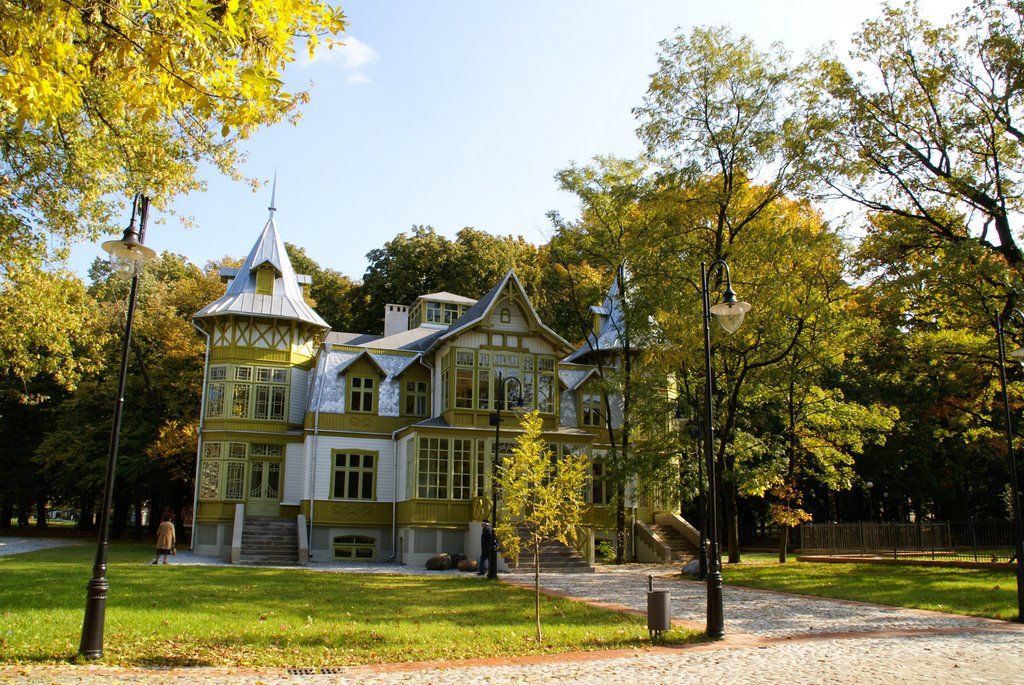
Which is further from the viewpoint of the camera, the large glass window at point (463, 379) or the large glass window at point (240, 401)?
the large glass window at point (240, 401)

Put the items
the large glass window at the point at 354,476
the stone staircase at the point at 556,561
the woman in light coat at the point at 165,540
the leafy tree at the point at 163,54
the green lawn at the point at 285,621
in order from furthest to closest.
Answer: the large glass window at the point at 354,476, the stone staircase at the point at 556,561, the woman in light coat at the point at 165,540, the green lawn at the point at 285,621, the leafy tree at the point at 163,54

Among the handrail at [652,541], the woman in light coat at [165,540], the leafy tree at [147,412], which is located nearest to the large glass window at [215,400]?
the leafy tree at [147,412]

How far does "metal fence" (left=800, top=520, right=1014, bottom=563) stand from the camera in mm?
25547

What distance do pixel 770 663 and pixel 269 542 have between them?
22.2 m

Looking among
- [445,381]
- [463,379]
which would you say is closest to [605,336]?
[463,379]

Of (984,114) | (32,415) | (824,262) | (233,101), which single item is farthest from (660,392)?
(32,415)

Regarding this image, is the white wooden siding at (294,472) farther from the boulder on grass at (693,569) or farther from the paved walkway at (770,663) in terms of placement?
the paved walkway at (770,663)

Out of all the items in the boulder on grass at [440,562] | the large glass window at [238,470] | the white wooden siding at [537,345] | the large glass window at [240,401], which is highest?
the white wooden siding at [537,345]

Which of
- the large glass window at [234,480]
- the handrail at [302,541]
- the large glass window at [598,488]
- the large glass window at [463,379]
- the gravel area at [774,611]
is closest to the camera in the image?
the gravel area at [774,611]

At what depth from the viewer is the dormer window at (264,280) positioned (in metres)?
32.9

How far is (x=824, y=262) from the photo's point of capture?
24766mm

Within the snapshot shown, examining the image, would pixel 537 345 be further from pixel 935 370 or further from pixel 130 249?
pixel 130 249

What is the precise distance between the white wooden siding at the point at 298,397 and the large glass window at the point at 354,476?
3040mm

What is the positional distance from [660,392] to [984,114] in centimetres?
1228
